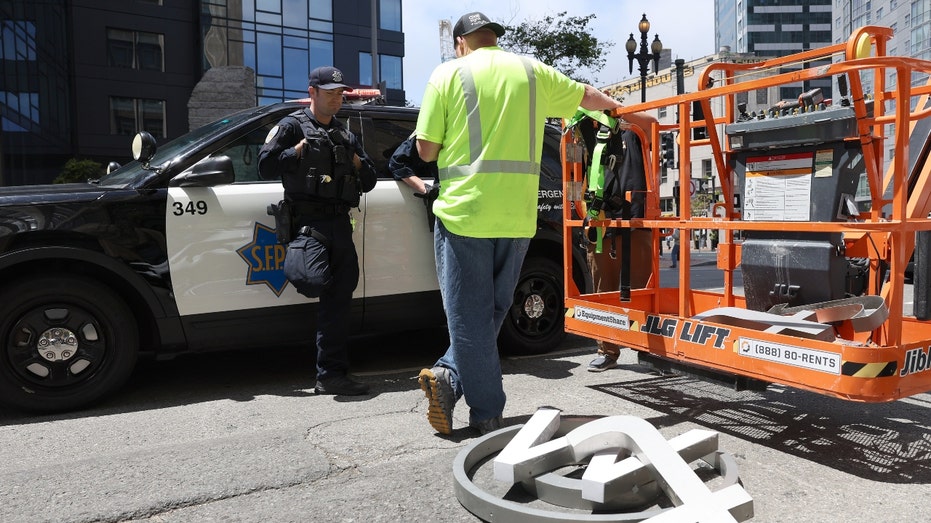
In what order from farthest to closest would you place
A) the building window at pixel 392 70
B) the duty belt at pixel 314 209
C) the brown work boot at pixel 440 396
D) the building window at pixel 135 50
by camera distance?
the building window at pixel 392 70 < the building window at pixel 135 50 < the duty belt at pixel 314 209 < the brown work boot at pixel 440 396

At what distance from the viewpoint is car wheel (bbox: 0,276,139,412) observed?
12.6 ft

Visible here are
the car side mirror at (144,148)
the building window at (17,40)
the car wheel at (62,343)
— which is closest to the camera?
the car wheel at (62,343)

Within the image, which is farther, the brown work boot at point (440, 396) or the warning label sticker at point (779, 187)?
the warning label sticker at point (779, 187)

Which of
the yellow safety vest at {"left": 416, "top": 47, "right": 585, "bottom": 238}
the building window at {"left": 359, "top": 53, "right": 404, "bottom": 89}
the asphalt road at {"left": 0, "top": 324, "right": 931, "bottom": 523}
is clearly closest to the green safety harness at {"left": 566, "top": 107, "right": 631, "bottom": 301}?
the asphalt road at {"left": 0, "top": 324, "right": 931, "bottom": 523}

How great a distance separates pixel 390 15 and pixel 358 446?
2908 cm

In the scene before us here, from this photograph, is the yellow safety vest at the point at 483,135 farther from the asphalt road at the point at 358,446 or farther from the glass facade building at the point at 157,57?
the glass facade building at the point at 157,57

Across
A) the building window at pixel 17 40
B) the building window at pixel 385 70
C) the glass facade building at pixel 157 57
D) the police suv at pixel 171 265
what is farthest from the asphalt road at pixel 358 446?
the building window at pixel 385 70

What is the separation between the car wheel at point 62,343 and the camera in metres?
3.85

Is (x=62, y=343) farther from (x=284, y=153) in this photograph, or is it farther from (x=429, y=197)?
(x=429, y=197)

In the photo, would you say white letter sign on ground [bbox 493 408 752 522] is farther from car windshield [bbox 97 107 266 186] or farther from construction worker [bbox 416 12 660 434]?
car windshield [bbox 97 107 266 186]

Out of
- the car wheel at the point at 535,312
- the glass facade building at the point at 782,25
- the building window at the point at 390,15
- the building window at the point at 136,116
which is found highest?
the glass facade building at the point at 782,25

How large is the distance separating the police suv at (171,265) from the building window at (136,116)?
24425mm

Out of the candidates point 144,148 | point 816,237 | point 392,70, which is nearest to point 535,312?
point 816,237

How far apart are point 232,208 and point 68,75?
25.6 metres
